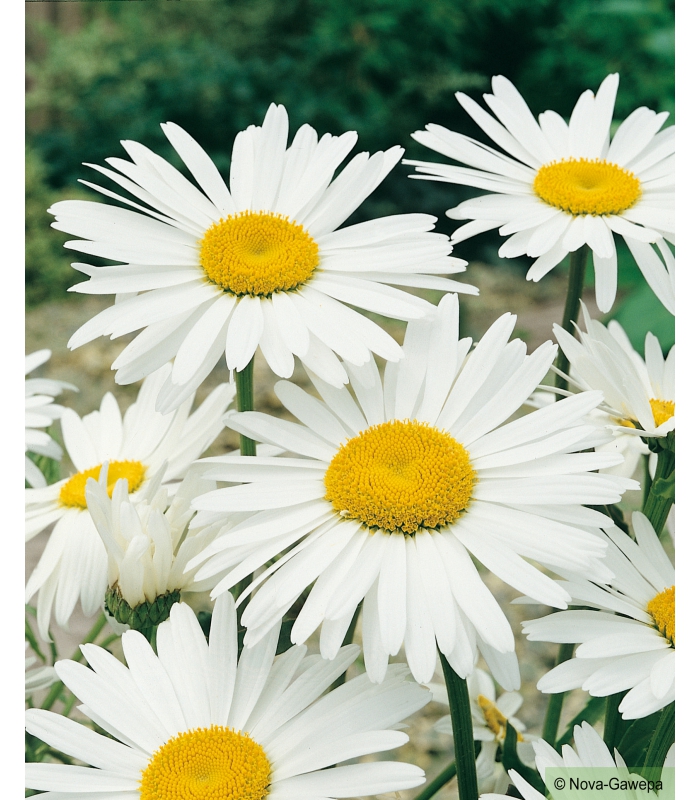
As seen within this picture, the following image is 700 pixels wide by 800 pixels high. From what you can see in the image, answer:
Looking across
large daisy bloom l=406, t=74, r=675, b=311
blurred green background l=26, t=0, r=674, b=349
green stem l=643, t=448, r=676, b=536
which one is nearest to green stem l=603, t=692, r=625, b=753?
green stem l=643, t=448, r=676, b=536

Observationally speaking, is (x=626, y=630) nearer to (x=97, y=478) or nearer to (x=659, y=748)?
(x=659, y=748)

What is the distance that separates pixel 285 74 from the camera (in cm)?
274

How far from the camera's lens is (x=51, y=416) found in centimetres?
68

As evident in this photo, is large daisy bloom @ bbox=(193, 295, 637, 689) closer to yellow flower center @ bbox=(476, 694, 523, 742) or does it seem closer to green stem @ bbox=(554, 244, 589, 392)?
green stem @ bbox=(554, 244, 589, 392)

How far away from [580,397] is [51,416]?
0.41 m

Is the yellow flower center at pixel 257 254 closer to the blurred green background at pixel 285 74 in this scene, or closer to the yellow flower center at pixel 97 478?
the yellow flower center at pixel 97 478

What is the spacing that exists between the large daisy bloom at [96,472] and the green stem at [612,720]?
30cm

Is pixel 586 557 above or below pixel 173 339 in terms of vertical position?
below

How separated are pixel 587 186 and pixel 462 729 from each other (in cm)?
36

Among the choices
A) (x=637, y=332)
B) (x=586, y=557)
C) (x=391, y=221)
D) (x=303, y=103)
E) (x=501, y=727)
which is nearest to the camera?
(x=586, y=557)

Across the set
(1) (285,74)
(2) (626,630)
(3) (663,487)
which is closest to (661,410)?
(3) (663,487)
